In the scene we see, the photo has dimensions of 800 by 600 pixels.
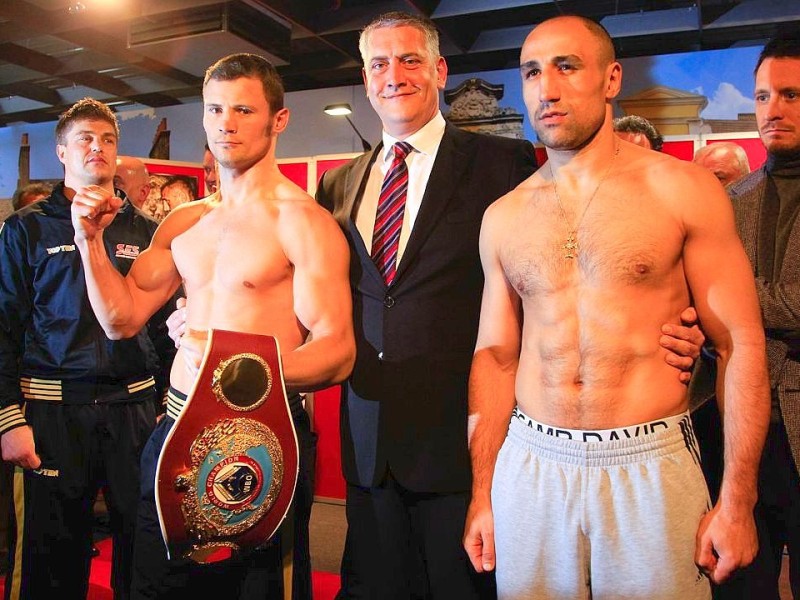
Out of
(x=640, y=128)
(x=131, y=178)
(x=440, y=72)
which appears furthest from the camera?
(x=131, y=178)

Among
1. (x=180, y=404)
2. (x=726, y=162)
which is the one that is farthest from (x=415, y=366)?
(x=726, y=162)

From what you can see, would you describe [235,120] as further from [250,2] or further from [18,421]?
[250,2]

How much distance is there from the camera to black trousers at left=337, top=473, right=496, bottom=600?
1.77 meters

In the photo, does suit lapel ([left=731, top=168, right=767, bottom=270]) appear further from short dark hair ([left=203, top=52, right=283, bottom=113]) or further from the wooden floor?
the wooden floor

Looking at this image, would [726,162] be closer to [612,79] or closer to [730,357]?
[612,79]

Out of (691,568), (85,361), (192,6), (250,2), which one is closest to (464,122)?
(250,2)

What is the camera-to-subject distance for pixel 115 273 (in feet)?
6.64

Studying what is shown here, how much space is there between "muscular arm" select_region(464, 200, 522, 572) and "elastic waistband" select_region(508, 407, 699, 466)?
0.17 m

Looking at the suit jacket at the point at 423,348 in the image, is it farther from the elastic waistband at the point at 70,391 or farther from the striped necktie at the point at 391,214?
the elastic waistband at the point at 70,391

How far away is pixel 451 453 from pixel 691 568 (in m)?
0.60

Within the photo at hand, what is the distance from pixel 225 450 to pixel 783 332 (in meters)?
1.43

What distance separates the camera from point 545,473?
5.09 ft

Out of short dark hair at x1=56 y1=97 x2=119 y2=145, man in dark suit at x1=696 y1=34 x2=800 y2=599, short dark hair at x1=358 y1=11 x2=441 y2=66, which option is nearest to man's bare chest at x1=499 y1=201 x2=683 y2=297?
man in dark suit at x1=696 y1=34 x2=800 y2=599

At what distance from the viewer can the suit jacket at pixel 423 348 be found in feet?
5.91
